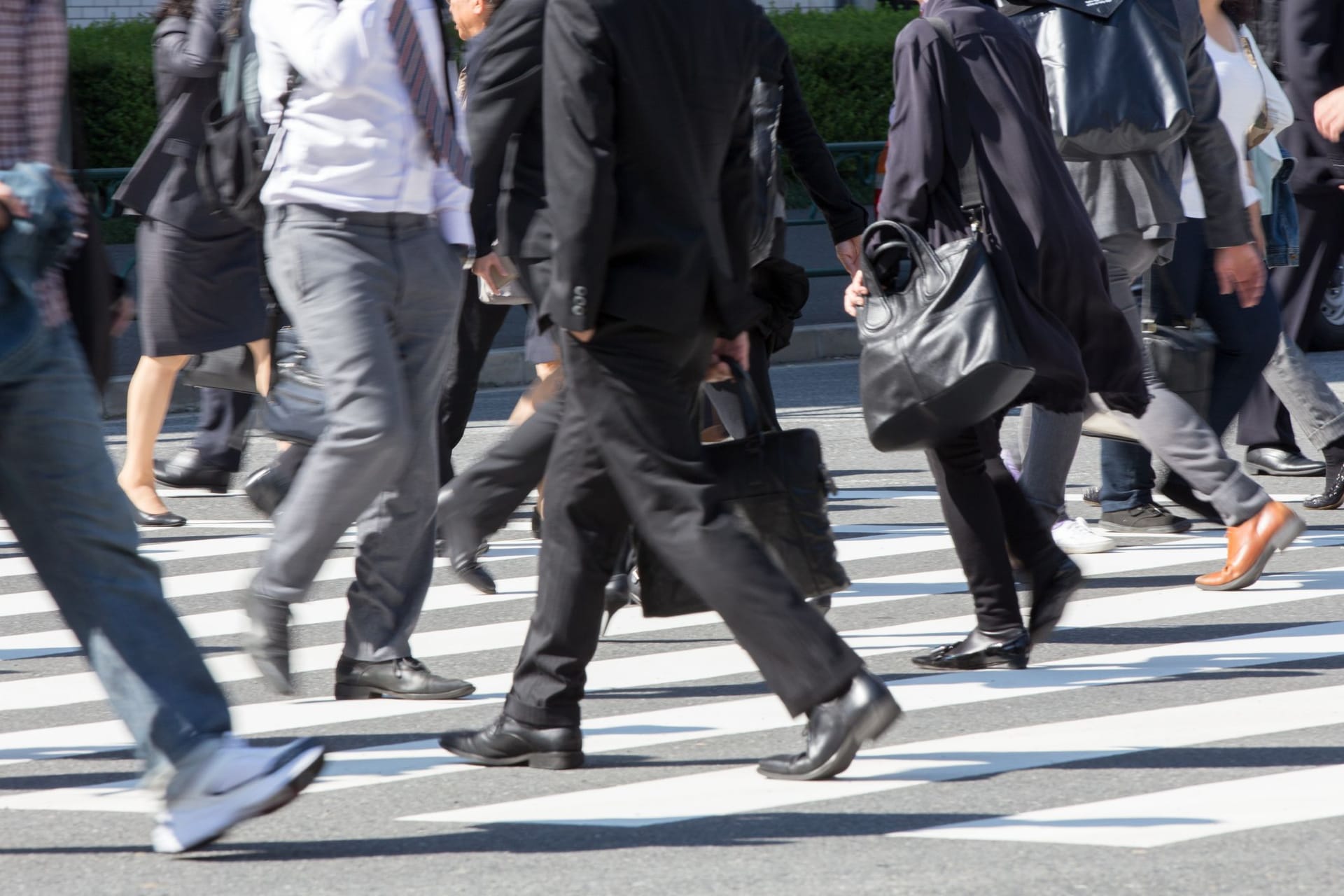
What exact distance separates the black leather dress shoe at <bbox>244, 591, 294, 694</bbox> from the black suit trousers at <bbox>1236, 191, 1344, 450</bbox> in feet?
16.9

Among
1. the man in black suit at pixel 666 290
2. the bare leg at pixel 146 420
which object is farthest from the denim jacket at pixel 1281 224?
the man in black suit at pixel 666 290

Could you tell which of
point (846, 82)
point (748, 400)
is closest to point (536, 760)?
point (748, 400)

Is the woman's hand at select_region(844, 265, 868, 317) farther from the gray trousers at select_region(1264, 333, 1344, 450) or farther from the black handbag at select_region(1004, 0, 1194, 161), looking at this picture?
the gray trousers at select_region(1264, 333, 1344, 450)

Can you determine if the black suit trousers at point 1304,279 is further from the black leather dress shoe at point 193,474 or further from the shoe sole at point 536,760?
the shoe sole at point 536,760

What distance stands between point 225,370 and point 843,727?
183 inches

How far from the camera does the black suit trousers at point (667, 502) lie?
4441 millimetres

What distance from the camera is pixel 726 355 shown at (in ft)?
15.6

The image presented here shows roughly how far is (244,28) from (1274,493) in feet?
16.2

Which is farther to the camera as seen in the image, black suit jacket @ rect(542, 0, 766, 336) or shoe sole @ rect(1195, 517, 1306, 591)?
shoe sole @ rect(1195, 517, 1306, 591)

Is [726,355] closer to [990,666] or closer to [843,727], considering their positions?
[843,727]

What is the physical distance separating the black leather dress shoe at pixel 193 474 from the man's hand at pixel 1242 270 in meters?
4.21

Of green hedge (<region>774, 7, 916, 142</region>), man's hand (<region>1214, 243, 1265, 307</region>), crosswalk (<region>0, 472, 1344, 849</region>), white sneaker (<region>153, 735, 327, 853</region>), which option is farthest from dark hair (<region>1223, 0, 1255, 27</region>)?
green hedge (<region>774, 7, 916, 142</region>)

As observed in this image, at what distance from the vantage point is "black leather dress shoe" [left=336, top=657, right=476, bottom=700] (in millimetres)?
5582

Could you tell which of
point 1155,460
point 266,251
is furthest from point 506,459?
point 1155,460
